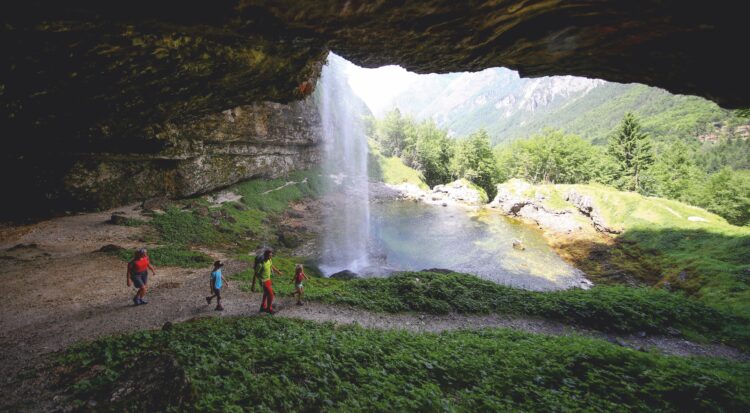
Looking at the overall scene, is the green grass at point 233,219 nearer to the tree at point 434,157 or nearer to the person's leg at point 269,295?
the person's leg at point 269,295

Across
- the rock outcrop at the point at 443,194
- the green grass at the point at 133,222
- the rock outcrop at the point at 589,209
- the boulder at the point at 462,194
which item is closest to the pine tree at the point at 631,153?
the rock outcrop at the point at 589,209

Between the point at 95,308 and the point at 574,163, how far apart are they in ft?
285

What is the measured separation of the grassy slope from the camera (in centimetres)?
1975

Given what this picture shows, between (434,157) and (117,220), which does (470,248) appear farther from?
(434,157)

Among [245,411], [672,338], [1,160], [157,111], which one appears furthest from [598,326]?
[1,160]

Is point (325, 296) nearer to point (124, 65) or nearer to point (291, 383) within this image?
point (291, 383)

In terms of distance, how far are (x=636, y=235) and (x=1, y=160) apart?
53615mm

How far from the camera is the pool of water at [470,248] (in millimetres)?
28297

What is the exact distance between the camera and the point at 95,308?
12.2 metres

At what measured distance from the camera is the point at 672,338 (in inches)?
583

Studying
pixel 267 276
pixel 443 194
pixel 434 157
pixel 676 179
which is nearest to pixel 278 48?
pixel 267 276

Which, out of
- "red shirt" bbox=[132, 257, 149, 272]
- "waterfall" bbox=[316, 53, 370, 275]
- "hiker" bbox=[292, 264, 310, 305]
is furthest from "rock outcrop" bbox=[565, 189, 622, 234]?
"red shirt" bbox=[132, 257, 149, 272]

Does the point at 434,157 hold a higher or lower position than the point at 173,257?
higher

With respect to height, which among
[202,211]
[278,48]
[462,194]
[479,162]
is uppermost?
[278,48]
